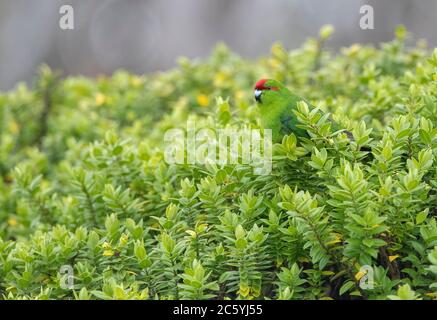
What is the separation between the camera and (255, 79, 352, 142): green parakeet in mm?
3135

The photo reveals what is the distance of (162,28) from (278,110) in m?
10.1

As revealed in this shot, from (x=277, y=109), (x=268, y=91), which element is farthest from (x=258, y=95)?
(x=277, y=109)

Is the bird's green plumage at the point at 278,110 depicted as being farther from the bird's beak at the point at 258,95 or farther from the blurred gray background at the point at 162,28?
the blurred gray background at the point at 162,28

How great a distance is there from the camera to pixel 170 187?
328cm

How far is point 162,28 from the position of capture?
42.3 feet

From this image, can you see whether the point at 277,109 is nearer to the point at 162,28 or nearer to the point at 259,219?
the point at 259,219

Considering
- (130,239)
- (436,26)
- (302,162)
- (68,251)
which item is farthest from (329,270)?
(436,26)

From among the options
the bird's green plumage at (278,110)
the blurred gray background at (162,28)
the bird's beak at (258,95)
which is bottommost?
the bird's green plumage at (278,110)

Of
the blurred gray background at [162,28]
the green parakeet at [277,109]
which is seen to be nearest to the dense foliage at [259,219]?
the green parakeet at [277,109]

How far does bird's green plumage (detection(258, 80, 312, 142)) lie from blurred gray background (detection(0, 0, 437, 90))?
8762 millimetres

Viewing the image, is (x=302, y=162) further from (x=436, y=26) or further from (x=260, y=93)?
(x=436, y=26)

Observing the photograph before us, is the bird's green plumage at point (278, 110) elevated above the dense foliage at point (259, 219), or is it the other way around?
the bird's green plumage at point (278, 110)

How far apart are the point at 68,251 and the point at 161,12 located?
10348 millimetres

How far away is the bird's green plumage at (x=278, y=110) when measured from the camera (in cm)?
314
